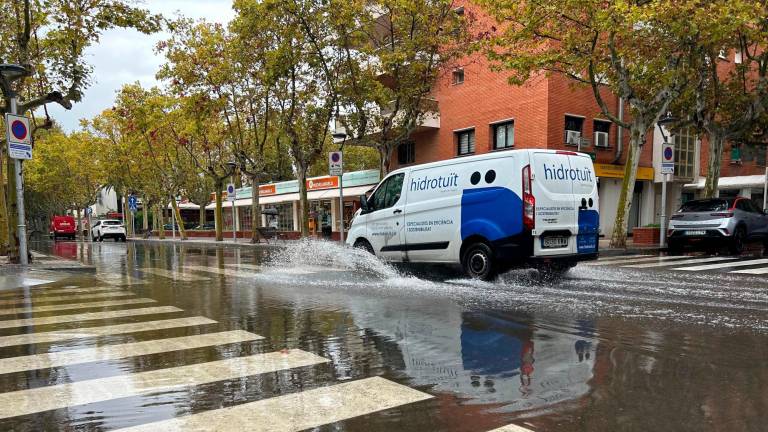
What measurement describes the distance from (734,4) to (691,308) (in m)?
9.82

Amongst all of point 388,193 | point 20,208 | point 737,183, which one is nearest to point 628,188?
point 388,193

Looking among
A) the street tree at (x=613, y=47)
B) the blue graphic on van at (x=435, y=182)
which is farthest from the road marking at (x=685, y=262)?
the blue graphic on van at (x=435, y=182)

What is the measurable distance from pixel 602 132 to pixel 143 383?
77.9 ft

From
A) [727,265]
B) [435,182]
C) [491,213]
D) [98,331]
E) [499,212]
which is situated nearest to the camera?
[98,331]

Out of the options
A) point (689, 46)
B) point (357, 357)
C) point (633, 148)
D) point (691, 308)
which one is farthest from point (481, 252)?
point (689, 46)

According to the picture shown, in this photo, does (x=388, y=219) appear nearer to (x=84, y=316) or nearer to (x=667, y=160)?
(x=84, y=316)

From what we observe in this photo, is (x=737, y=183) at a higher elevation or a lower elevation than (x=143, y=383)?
higher

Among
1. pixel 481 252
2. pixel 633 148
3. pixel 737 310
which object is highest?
pixel 633 148

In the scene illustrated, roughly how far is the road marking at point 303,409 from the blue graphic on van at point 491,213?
5198 mm

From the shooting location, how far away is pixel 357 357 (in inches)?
180

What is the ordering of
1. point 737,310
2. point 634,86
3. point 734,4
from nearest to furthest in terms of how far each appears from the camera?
point 737,310 → point 734,4 → point 634,86

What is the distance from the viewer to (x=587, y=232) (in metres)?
9.29

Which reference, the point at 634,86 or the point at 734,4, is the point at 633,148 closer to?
the point at 634,86

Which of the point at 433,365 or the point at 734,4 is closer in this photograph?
the point at 433,365
